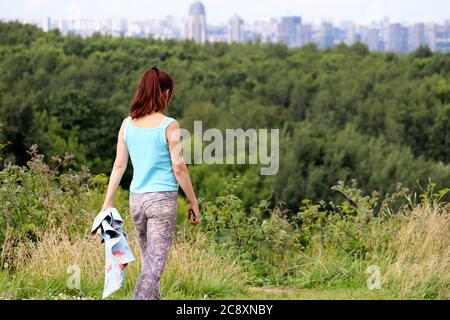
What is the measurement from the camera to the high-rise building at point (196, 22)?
13938cm

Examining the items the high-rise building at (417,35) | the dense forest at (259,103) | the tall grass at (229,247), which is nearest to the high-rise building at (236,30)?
the dense forest at (259,103)

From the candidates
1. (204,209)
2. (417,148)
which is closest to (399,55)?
(417,148)

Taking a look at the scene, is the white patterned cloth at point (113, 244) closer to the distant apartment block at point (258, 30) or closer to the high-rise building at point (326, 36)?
the distant apartment block at point (258, 30)

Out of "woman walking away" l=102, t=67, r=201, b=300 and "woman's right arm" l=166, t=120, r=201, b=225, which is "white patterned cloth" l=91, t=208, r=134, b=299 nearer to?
"woman walking away" l=102, t=67, r=201, b=300

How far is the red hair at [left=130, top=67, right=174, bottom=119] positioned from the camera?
5504mm

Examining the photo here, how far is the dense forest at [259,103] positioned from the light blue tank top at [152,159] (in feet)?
113

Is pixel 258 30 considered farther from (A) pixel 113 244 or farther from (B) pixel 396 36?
(A) pixel 113 244

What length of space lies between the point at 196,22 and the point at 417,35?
42.0 metres

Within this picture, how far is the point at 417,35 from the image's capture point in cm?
11094

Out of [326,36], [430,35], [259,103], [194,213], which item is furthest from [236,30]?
[194,213]

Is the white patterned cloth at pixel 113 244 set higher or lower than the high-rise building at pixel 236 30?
higher

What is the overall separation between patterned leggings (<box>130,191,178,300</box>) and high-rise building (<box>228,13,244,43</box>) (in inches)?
5931
